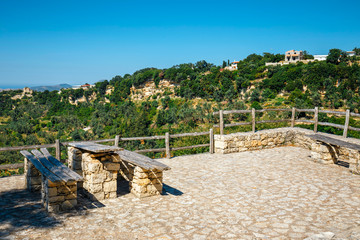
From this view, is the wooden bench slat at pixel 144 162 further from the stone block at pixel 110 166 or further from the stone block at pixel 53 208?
the stone block at pixel 53 208

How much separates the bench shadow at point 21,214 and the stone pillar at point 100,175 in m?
0.83

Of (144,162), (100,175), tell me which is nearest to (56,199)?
(100,175)

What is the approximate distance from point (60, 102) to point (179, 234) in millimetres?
78052

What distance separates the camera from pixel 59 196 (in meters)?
4.00

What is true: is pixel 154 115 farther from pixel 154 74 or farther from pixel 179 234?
pixel 179 234

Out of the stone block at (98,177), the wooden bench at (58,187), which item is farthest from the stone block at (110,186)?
the wooden bench at (58,187)

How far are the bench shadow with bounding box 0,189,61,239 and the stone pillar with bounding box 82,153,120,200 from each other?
0.83 meters

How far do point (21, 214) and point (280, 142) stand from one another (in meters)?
8.37

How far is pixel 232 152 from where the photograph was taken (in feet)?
29.2

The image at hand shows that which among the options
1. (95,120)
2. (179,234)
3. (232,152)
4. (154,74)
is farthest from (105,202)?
(154,74)

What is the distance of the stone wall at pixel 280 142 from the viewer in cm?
731

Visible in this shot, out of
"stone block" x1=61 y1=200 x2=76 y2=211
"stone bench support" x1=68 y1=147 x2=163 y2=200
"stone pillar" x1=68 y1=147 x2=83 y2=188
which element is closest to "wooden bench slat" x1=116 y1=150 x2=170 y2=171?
"stone bench support" x1=68 y1=147 x2=163 y2=200

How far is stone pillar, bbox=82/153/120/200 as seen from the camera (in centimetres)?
460

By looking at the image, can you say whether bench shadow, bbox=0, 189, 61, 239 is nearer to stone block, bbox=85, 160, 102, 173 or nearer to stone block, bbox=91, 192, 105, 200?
stone block, bbox=91, 192, 105, 200
